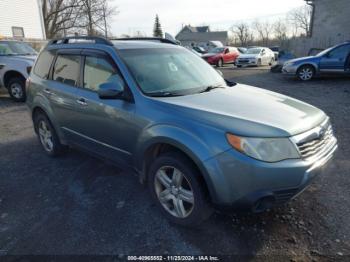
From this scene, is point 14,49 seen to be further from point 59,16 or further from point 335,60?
point 59,16

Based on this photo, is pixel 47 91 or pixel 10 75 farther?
pixel 10 75

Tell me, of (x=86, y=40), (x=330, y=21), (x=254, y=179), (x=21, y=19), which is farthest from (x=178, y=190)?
(x=330, y=21)

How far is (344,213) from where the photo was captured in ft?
10.1

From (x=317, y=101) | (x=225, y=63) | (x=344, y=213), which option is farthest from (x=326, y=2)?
(x=344, y=213)

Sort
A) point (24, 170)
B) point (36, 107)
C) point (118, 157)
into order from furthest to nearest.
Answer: point (36, 107) < point (24, 170) < point (118, 157)

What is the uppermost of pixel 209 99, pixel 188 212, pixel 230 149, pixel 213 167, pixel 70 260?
pixel 209 99

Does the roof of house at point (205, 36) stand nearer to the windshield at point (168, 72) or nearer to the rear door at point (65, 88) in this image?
the rear door at point (65, 88)

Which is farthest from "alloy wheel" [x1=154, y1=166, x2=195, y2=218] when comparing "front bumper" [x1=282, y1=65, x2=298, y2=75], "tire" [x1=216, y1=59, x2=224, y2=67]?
"tire" [x1=216, y1=59, x2=224, y2=67]

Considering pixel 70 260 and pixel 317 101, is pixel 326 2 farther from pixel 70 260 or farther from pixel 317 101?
pixel 70 260

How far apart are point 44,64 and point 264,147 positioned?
3840 millimetres

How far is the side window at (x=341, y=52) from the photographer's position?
36.9 feet

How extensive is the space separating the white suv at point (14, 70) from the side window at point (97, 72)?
6.53 metres

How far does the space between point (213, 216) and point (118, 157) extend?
1.29m

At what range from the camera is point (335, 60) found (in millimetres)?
11430
